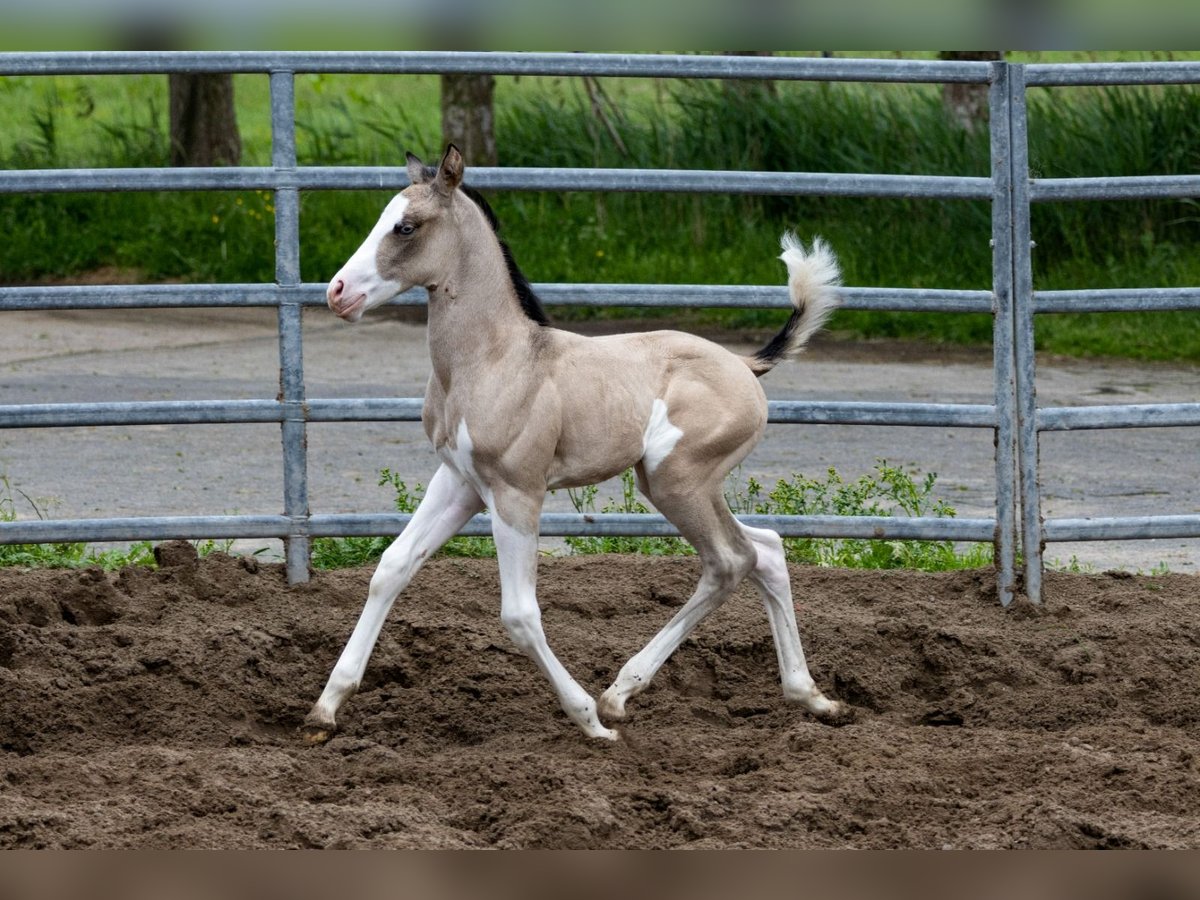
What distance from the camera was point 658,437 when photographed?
4379 millimetres

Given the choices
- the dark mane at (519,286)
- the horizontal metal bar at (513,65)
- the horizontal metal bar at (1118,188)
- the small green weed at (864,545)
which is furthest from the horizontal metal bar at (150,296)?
the horizontal metal bar at (1118,188)

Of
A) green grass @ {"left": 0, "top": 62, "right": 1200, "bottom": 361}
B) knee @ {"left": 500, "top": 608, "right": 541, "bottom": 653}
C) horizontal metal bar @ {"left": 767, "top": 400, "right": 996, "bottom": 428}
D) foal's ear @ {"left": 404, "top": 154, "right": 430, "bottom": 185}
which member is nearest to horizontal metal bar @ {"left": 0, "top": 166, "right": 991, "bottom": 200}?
horizontal metal bar @ {"left": 767, "top": 400, "right": 996, "bottom": 428}

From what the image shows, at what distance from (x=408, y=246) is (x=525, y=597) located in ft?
3.07

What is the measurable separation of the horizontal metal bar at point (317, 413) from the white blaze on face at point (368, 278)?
1.35 m

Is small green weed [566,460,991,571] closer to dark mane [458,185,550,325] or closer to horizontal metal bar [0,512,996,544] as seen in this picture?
horizontal metal bar [0,512,996,544]

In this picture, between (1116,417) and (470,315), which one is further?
(1116,417)

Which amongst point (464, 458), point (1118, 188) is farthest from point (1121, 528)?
point (464, 458)

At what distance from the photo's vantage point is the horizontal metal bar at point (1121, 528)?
562 centimetres

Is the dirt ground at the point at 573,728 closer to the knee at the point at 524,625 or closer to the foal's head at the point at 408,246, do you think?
the knee at the point at 524,625

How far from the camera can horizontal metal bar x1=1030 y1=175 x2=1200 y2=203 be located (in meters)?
5.48

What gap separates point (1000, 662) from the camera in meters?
4.95

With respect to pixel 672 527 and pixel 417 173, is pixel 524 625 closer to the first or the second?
pixel 417 173

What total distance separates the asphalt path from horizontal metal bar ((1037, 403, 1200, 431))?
1.23 metres

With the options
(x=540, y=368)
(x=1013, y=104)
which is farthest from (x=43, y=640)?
(x=1013, y=104)
